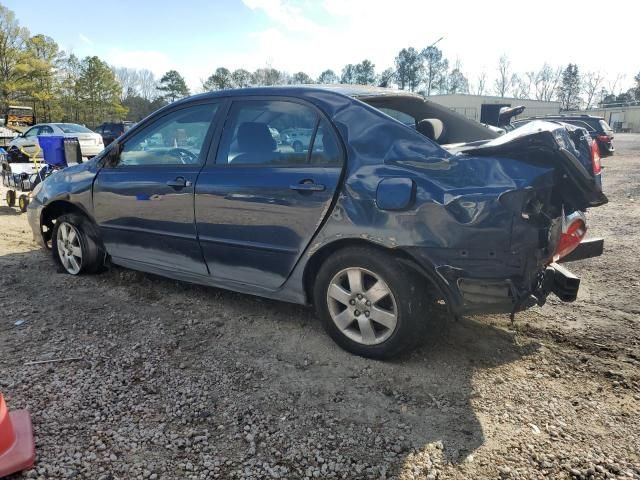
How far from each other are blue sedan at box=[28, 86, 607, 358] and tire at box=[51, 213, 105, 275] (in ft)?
1.49

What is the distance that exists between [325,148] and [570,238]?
1.70 metres

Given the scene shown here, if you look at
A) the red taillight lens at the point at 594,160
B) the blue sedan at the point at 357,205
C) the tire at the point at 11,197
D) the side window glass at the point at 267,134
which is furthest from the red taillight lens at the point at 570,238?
the tire at the point at 11,197

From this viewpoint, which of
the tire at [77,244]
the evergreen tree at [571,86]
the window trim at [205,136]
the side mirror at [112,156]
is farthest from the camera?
the evergreen tree at [571,86]

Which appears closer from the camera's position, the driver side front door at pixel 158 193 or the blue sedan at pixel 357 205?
the blue sedan at pixel 357 205

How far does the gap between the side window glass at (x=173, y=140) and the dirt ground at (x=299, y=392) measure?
1.20m

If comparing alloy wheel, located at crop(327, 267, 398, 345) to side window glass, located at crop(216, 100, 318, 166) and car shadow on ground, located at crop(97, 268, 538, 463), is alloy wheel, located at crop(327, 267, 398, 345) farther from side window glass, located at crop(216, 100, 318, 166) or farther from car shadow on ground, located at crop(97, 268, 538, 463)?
side window glass, located at crop(216, 100, 318, 166)

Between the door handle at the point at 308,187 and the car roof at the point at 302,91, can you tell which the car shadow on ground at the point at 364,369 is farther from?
the car roof at the point at 302,91

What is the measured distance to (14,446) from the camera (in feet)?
7.27

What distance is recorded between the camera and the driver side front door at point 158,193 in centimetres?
375

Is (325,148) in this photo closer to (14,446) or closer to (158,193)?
(158,193)

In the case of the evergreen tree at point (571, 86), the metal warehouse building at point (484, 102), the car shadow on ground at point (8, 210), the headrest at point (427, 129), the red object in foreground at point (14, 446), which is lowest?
the red object in foreground at point (14, 446)

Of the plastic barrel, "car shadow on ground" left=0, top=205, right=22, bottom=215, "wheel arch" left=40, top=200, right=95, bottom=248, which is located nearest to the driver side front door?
"wheel arch" left=40, top=200, right=95, bottom=248

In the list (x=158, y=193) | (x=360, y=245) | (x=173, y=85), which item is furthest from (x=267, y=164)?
(x=173, y=85)

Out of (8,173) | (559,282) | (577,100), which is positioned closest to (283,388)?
(559,282)
